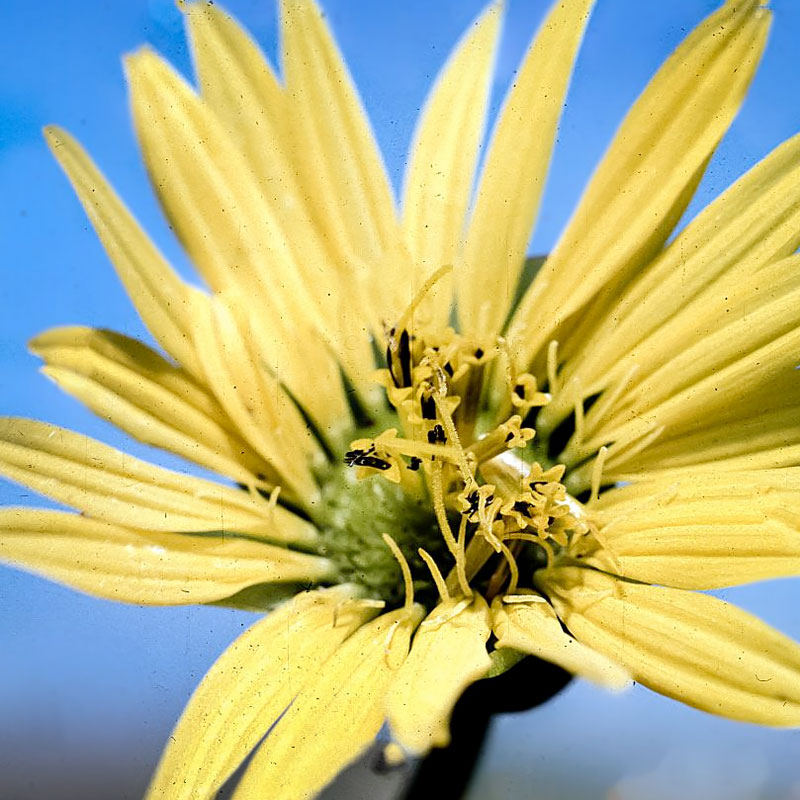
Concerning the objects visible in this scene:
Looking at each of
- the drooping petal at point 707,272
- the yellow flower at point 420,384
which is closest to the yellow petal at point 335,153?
the yellow flower at point 420,384

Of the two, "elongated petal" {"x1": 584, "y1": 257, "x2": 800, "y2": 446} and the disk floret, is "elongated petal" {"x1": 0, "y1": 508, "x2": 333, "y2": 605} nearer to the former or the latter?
the disk floret

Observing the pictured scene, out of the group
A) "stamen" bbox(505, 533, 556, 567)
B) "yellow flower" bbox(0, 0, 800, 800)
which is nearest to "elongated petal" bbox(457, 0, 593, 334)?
"yellow flower" bbox(0, 0, 800, 800)

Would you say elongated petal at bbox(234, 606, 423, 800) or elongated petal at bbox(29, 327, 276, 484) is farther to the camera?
elongated petal at bbox(29, 327, 276, 484)

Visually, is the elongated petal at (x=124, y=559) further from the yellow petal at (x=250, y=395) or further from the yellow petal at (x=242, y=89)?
the yellow petal at (x=242, y=89)

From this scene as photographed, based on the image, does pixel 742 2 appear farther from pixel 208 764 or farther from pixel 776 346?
pixel 208 764

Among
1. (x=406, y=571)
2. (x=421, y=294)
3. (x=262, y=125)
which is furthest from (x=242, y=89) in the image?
(x=406, y=571)

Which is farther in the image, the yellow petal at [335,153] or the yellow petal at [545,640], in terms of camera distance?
the yellow petal at [335,153]
